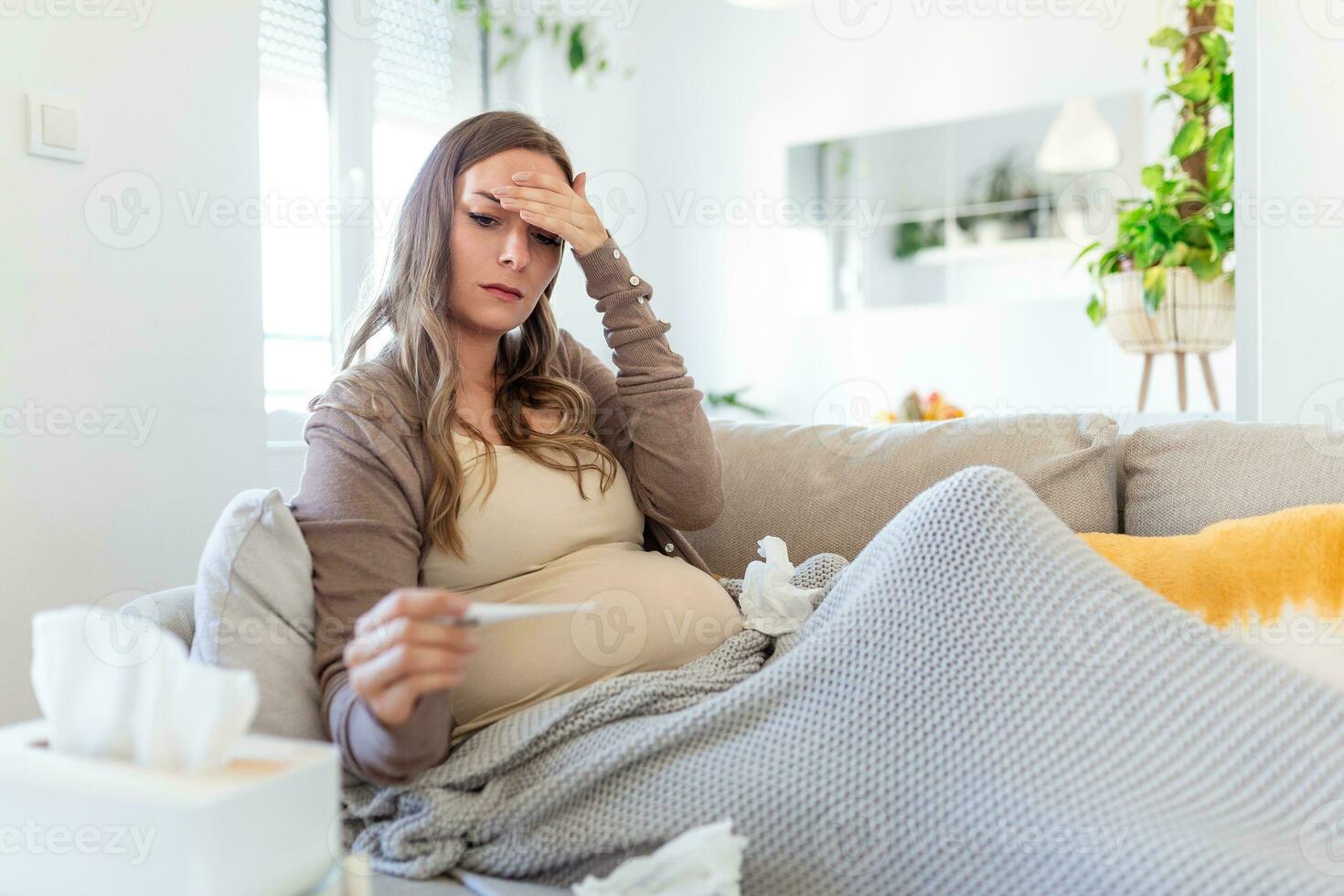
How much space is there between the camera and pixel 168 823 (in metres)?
0.64

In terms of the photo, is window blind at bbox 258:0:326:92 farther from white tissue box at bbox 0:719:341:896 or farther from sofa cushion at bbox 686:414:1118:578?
white tissue box at bbox 0:719:341:896

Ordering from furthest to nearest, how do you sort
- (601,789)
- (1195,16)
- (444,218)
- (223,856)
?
(1195,16) < (444,218) < (601,789) < (223,856)

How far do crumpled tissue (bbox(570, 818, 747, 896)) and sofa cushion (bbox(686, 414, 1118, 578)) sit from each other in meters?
0.79

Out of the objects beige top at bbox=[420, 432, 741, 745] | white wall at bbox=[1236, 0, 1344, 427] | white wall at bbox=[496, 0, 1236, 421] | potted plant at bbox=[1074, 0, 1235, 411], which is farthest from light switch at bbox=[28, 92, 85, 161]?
potted plant at bbox=[1074, 0, 1235, 411]

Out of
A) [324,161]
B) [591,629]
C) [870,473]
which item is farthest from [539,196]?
[324,161]

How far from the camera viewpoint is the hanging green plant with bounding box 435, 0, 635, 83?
11.1 feet

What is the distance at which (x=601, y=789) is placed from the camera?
3.28 feet

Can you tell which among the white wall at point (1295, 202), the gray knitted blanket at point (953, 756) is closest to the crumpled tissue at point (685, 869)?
the gray knitted blanket at point (953, 756)

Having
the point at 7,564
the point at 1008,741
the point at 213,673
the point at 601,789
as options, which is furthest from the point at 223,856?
the point at 7,564

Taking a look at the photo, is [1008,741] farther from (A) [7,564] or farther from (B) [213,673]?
(A) [7,564]

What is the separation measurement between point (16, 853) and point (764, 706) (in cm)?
60

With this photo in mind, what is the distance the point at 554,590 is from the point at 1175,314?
74.4 inches

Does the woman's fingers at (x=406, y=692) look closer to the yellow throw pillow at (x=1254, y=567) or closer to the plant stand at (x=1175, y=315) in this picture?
the yellow throw pillow at (x=1254, y=567)

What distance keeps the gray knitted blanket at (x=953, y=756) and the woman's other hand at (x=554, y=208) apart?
59cm
